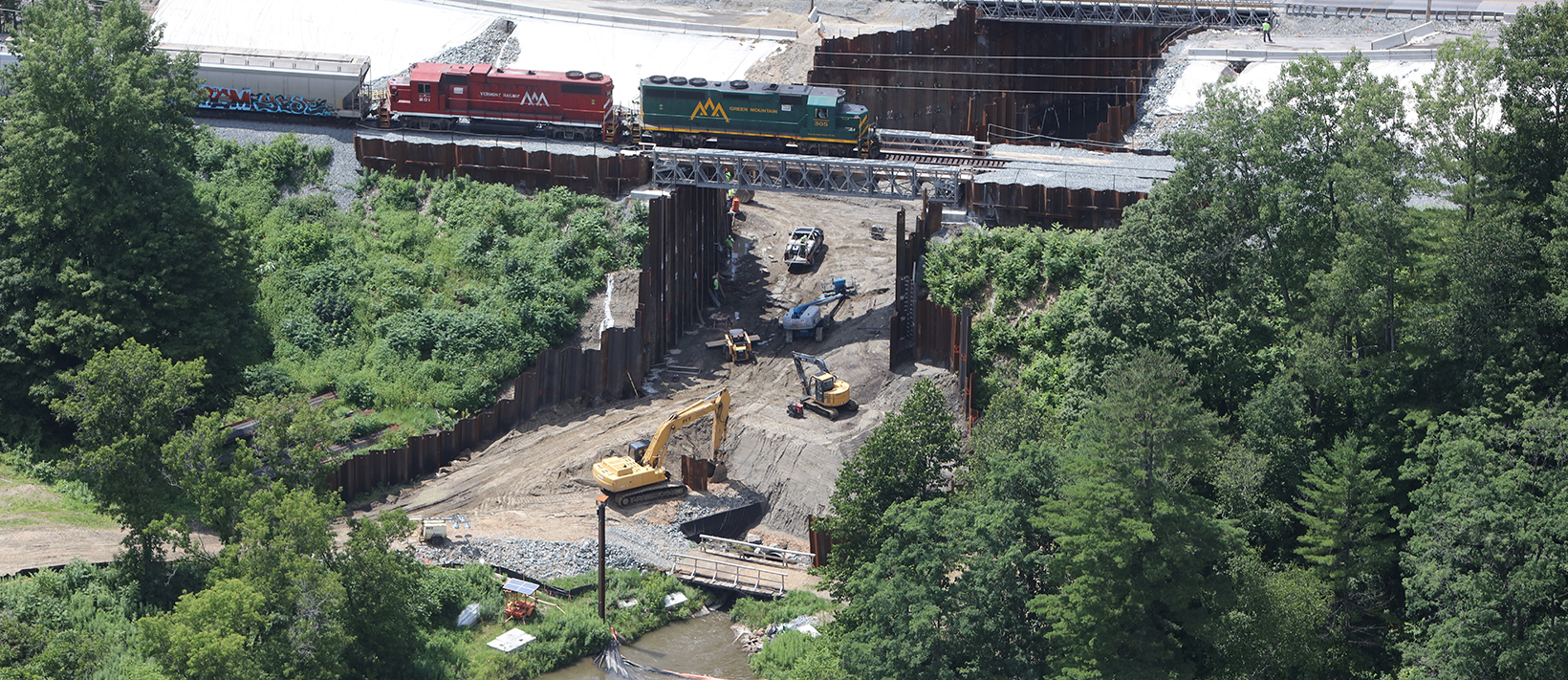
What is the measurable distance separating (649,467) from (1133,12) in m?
46.3

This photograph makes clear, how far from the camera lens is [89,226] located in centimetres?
5897

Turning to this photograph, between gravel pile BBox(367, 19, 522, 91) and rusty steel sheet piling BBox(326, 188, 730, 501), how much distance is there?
65.2 feet

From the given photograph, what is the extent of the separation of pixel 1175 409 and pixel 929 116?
49.3 metres

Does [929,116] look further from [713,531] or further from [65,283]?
[65,283]

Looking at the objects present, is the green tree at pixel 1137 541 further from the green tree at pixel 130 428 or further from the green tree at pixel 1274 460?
the green tree at pixel 130 428

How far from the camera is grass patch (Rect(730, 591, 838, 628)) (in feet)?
175

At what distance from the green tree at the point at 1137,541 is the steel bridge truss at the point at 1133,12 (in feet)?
168

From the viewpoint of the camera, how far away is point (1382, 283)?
47781 millimetres

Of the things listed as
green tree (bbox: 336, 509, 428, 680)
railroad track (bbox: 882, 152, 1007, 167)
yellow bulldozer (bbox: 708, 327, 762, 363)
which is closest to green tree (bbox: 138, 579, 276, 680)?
green tree (bbox: 336, 509, 428, 680)

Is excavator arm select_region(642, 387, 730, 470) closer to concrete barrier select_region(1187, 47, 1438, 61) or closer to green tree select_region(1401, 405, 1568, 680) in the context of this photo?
green tree select_region(1401, 405, 1568, 680)

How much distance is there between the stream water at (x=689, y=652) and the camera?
168ft

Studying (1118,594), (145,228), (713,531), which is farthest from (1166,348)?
(145,228)

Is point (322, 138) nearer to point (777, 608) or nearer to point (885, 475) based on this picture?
point (777, 608)

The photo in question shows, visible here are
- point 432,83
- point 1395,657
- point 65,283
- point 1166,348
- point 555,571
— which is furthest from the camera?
point 432,83
